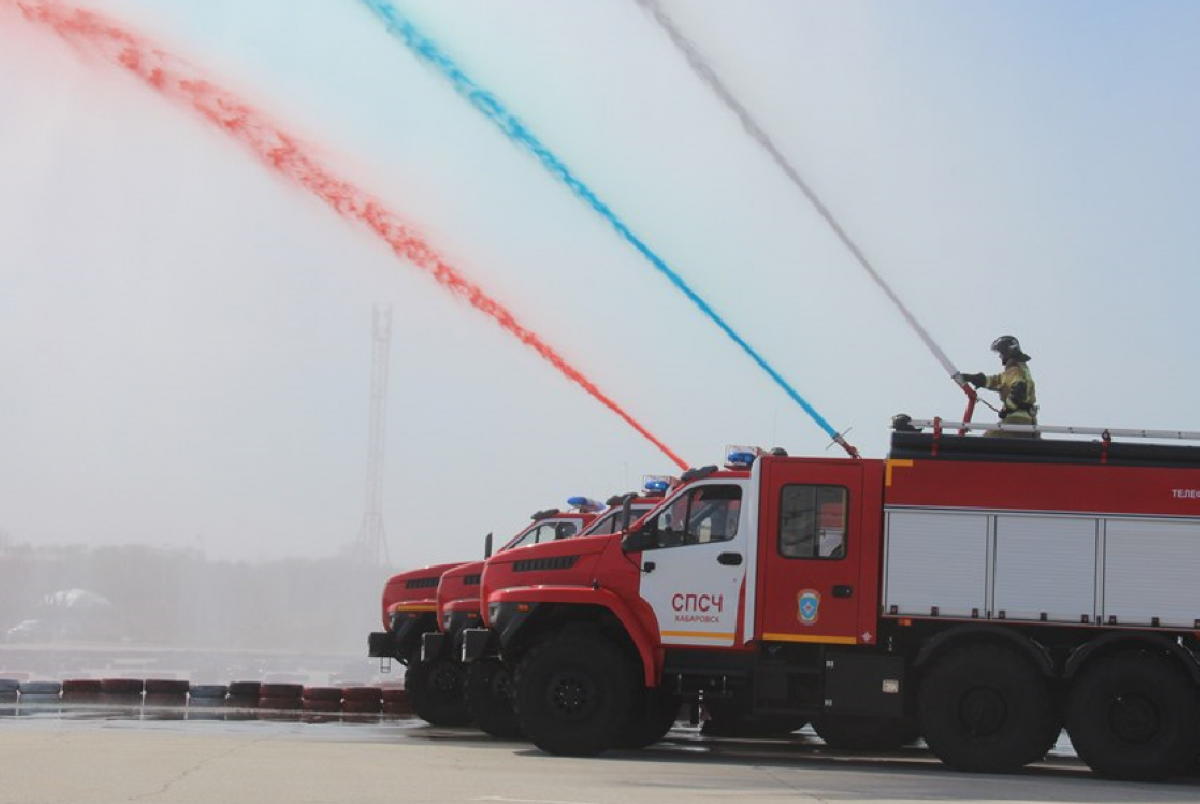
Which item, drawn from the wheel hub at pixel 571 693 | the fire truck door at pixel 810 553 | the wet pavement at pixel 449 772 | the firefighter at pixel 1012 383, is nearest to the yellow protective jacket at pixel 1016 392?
the firefighter at pixel 1012 383

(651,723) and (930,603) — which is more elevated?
(930,603)

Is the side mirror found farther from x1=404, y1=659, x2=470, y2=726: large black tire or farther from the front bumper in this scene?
the front bumper

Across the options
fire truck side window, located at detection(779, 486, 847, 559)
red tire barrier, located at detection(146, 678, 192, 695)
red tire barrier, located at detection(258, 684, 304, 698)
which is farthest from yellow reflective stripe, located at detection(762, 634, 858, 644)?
red tire barrier, located at detection(146, 678, 192, 695)

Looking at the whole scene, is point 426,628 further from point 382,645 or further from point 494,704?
point 494,704

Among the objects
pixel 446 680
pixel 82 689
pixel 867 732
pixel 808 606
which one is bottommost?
pixel 82 689

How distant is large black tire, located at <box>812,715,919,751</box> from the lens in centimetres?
2144

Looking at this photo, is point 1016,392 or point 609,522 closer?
point 1016,392

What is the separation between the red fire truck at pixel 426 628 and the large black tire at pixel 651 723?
3.79 m

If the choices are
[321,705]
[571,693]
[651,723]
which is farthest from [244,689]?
[571,693]

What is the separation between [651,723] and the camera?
20438mm

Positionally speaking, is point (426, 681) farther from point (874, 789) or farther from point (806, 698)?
point (874, 789)

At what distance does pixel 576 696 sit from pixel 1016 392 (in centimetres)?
595

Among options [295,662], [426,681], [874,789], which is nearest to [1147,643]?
[874,789]

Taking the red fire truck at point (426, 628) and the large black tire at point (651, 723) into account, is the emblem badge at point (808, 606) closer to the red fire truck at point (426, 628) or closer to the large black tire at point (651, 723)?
the large black tire at point (651, 723)
